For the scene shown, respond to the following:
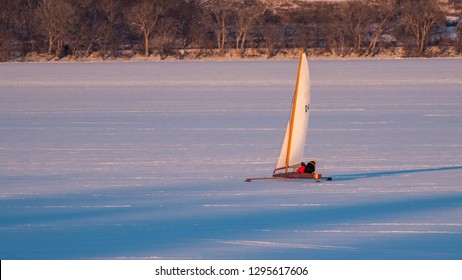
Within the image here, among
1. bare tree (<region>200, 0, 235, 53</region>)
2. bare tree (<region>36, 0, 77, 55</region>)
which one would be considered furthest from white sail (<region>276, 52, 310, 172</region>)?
bare tree (<region>36, 0, 77, 55</region>)

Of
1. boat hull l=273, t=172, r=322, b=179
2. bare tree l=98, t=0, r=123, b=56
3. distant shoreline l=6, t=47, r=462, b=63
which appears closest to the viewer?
boat hull l=273, t=172, r=322, b=179

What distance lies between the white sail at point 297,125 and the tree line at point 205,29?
3487 centimetres

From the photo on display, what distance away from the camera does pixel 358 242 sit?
7168 mm

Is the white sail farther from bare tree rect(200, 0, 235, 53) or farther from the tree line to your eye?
bare tree rect(200, 0, 235, 53)

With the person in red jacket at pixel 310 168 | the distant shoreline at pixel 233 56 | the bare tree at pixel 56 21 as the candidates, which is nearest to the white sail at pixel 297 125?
the person in red jacket at pixel 310 168

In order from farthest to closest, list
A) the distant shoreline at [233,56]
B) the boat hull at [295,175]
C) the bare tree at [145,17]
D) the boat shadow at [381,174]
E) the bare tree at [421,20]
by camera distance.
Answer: the bare tree at [145,17]
the bare tree at [421,20]
the distant shoreline at [233,56]
the boat shadow at [381,174]
the boat hull at [295,175]

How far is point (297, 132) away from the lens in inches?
386

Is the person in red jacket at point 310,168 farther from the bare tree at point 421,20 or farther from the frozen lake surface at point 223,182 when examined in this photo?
the bare tree at point 421,20

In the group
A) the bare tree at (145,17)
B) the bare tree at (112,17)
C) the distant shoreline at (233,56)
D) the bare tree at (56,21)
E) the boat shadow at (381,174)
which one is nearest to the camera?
the boat shadow at (381,174)

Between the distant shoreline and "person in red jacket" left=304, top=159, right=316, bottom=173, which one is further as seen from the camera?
the distant shoreline

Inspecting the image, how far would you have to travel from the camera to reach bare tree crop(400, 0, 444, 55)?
148 ft

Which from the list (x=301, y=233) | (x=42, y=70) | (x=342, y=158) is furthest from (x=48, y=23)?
(x=301, y=233)

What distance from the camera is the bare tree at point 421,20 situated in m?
45.3

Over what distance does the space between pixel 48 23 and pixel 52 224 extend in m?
39.8
